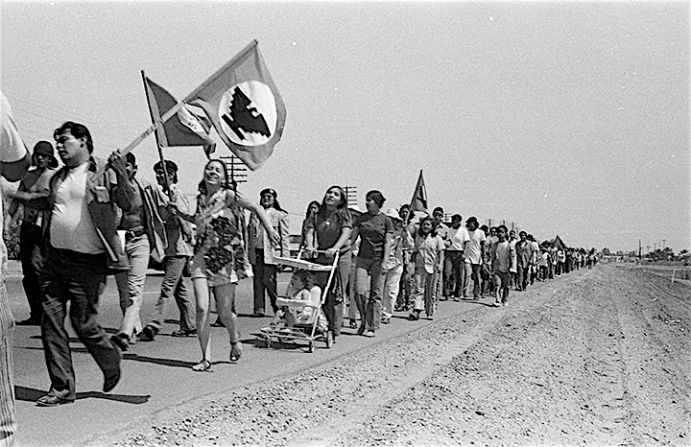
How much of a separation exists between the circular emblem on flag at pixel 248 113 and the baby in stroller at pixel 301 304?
2.41 meters

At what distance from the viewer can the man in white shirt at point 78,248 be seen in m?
5.65

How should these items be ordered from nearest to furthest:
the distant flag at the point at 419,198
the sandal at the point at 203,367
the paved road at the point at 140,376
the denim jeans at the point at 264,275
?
the paved road at the point at 140,376, the sandal at the point at 203,367, the denim jeans at the point at 264,275, the distant flag at the point at 419,198

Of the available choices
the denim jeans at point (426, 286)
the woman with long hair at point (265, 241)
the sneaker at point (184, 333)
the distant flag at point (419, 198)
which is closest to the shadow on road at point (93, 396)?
the sneaker at point (184, 333)

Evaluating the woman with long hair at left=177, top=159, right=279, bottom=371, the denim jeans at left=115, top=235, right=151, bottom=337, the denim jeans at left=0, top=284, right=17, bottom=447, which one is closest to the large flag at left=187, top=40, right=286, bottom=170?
the woman with long hair at left=177, top=159, right=279, bottom=371

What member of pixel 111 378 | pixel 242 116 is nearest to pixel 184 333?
pixel 242 116

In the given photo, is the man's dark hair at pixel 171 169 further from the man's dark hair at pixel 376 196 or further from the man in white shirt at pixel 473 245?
the man in white shirt at pixel 473 245

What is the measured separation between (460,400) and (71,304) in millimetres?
3171

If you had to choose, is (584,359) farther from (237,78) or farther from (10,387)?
(10,387)

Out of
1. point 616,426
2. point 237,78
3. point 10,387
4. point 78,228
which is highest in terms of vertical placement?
point 237,78

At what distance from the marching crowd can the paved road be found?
8.3 inches

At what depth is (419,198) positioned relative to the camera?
18281 millimetres

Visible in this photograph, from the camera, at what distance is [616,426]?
6.42 m

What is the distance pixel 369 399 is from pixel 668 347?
6629mm

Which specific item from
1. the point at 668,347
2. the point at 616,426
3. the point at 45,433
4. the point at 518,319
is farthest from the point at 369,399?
the point at 518,319
